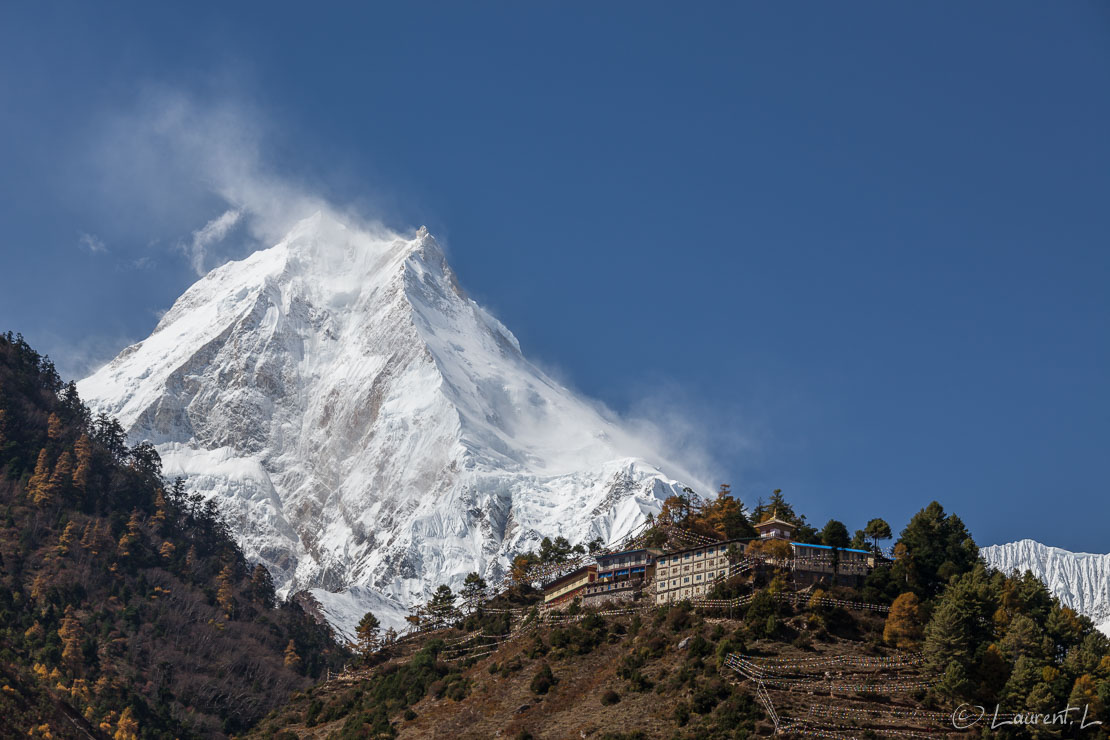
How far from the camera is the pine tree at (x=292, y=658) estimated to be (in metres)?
166

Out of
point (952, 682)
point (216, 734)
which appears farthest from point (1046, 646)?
point (216, 734)

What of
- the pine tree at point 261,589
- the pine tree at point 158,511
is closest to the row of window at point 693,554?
the pine tree at point 261,589

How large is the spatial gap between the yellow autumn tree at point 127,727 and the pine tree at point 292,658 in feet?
124

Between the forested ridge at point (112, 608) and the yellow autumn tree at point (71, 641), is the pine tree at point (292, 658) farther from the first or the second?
the yellow autumn tree at point (71, 641)

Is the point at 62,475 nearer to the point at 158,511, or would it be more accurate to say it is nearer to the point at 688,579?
the point at 158,511

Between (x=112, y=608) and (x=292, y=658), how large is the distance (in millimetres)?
25284

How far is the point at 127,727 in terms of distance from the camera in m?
126

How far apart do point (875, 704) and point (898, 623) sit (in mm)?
9387

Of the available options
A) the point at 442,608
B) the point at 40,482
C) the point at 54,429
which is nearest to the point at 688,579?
the point at 442,608

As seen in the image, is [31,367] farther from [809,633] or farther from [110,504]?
[809,633]

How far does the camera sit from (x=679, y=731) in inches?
3339

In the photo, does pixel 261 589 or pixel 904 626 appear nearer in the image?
pixel 904 626

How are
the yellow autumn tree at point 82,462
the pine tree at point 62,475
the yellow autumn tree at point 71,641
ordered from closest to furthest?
the yellow autumn tree at point 71,641 → the pine tree at point 62,475 → the yellow autumn tree at point 82,462

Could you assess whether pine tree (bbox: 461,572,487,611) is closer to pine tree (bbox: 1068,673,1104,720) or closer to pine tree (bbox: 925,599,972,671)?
pine tree (bbox: 925,599,972,671)
